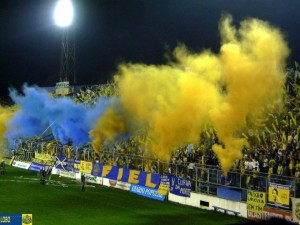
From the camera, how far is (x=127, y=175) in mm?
29609

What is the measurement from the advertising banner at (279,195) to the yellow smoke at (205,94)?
3.55 meters

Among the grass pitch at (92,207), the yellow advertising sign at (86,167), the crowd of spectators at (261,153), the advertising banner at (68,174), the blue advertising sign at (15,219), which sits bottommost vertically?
the grass pitch at (92,207)

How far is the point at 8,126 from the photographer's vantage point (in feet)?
159

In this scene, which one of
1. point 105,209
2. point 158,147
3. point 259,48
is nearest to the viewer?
point 105,209

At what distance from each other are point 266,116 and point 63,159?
19011 millimetres

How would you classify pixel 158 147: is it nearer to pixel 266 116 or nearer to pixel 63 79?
pixel 266 116

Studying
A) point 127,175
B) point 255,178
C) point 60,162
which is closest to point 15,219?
point 255,178

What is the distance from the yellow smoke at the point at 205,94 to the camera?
24969 millimetres

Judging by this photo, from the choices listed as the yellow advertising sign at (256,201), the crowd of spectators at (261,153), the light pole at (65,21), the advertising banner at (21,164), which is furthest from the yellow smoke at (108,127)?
the yellow advertising sign at (256,201)

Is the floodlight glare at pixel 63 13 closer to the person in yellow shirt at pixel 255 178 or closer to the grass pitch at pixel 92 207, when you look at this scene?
the grass pitch at pixel 92 207

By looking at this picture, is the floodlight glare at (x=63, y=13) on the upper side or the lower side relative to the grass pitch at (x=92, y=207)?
upper

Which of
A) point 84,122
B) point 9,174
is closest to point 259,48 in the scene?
point 84,122

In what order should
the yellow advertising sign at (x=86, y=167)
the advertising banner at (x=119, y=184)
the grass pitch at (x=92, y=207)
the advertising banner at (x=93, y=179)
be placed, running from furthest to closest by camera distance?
the yellow advertising sign at (x=86, y=167) → the advertising banner at (x=93, y=179) → the advertising banner at (x=119, y=184) → the grass pitch at (x=92, y=207)

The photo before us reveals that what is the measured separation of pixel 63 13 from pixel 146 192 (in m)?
26.4
